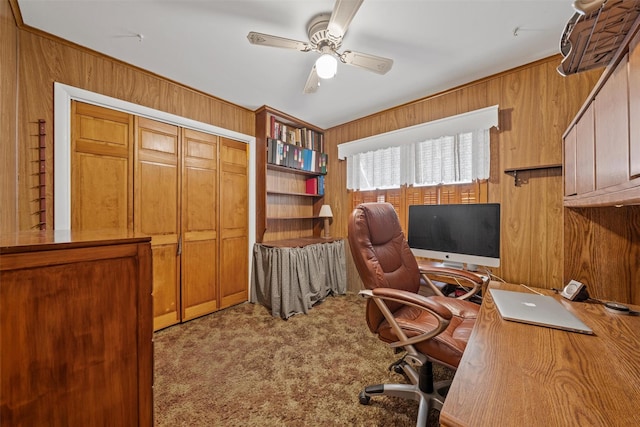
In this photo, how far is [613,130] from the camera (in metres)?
0.87

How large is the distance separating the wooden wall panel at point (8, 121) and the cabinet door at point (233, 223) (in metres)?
1.47

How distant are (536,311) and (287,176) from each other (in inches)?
114

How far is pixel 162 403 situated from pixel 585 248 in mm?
2622

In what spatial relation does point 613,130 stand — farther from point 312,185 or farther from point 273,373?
point 312,185

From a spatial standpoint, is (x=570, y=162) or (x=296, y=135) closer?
(x=570, y=162)

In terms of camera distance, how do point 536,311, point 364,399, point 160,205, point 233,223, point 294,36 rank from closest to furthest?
1. point 536,311
2. point 364,399
3. point 294,36
4. point 160,205
5. point 233,223

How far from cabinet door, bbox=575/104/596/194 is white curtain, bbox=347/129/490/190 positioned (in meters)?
0.99

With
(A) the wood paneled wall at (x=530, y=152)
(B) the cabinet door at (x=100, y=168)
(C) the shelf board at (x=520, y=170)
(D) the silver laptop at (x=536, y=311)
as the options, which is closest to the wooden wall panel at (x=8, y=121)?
(B) the cabinet door at (x=100, y=168)

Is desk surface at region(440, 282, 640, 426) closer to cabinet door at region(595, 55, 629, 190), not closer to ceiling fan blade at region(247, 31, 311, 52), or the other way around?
cabinet door at region(595, 55, 629, 190)

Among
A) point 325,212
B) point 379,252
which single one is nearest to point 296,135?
point 325,212

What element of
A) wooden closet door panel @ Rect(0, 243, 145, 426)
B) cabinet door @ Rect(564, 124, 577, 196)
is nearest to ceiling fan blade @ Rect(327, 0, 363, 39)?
cabinet door @ Rect(564, 124, 577, 196)

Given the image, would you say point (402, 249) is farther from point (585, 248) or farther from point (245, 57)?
point (245, 57)

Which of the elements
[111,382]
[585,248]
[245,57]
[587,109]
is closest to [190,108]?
[245,57]

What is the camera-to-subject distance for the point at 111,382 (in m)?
0.79
